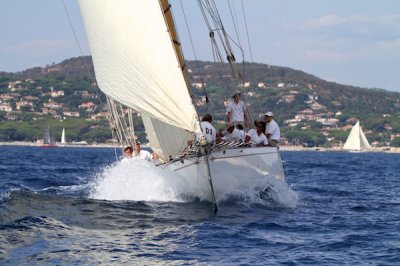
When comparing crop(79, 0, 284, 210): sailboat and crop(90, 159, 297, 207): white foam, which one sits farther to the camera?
crop(90, 159, 297, 207): white foam

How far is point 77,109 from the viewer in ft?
577

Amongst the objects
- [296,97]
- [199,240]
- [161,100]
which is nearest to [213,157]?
[161,100]

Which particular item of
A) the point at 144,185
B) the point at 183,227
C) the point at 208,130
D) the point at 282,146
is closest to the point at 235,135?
the point at 208,130

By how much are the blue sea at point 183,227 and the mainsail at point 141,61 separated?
2.09 meters

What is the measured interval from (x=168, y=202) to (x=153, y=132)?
3.19m

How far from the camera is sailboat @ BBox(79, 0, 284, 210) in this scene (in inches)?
673

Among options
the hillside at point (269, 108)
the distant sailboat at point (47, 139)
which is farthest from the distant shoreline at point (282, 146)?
the distant sailboat at point (47, 139)

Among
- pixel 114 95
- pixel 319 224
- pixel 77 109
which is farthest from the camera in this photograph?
pixel 77 109

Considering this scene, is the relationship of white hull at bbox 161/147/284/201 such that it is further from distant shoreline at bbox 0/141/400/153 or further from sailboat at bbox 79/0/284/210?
distant shoreline at bbox 0/141/400/153

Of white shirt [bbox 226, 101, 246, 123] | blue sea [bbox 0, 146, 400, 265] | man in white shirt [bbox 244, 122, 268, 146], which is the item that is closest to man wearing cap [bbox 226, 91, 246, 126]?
white shirt [bbox 226, 101, 246, 123]

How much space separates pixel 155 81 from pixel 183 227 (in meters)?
3.01

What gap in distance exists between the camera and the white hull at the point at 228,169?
60.0 ft

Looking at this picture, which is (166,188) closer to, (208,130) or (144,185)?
(144,185)

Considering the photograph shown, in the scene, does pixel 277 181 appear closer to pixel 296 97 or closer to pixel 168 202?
pixel 168 202
